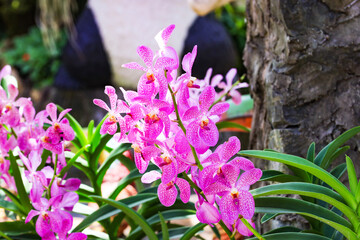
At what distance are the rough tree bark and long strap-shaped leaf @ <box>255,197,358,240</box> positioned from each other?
31cm

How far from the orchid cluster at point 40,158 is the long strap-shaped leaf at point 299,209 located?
295 mm

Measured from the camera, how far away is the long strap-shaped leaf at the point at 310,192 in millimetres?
679

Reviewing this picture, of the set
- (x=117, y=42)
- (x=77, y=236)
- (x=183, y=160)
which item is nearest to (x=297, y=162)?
(x=183, y=160)

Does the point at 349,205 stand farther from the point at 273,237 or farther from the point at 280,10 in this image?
the point at 280,10

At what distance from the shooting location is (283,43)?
1.05m

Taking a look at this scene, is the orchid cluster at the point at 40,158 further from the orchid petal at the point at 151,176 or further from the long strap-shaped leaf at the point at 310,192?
the long strap-shaped leaf at the point at 310,192

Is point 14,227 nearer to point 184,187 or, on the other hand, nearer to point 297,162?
point 184,187

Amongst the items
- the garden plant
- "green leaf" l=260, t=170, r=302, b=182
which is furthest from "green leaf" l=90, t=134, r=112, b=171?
"green leaf" l=260, t=170, r=302, b=182

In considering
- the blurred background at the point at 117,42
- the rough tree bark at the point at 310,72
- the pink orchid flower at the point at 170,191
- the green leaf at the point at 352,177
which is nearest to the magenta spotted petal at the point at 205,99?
the pink orchid flower at the point at 170,191

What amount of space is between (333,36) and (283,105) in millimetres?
171

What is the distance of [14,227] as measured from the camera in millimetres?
952

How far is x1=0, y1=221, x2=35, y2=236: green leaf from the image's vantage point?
943 mm

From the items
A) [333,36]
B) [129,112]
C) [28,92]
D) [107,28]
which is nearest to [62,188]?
[129,112]

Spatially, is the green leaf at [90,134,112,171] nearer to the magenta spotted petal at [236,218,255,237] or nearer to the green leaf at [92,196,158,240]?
the green leaf at [92,196,158,240]
